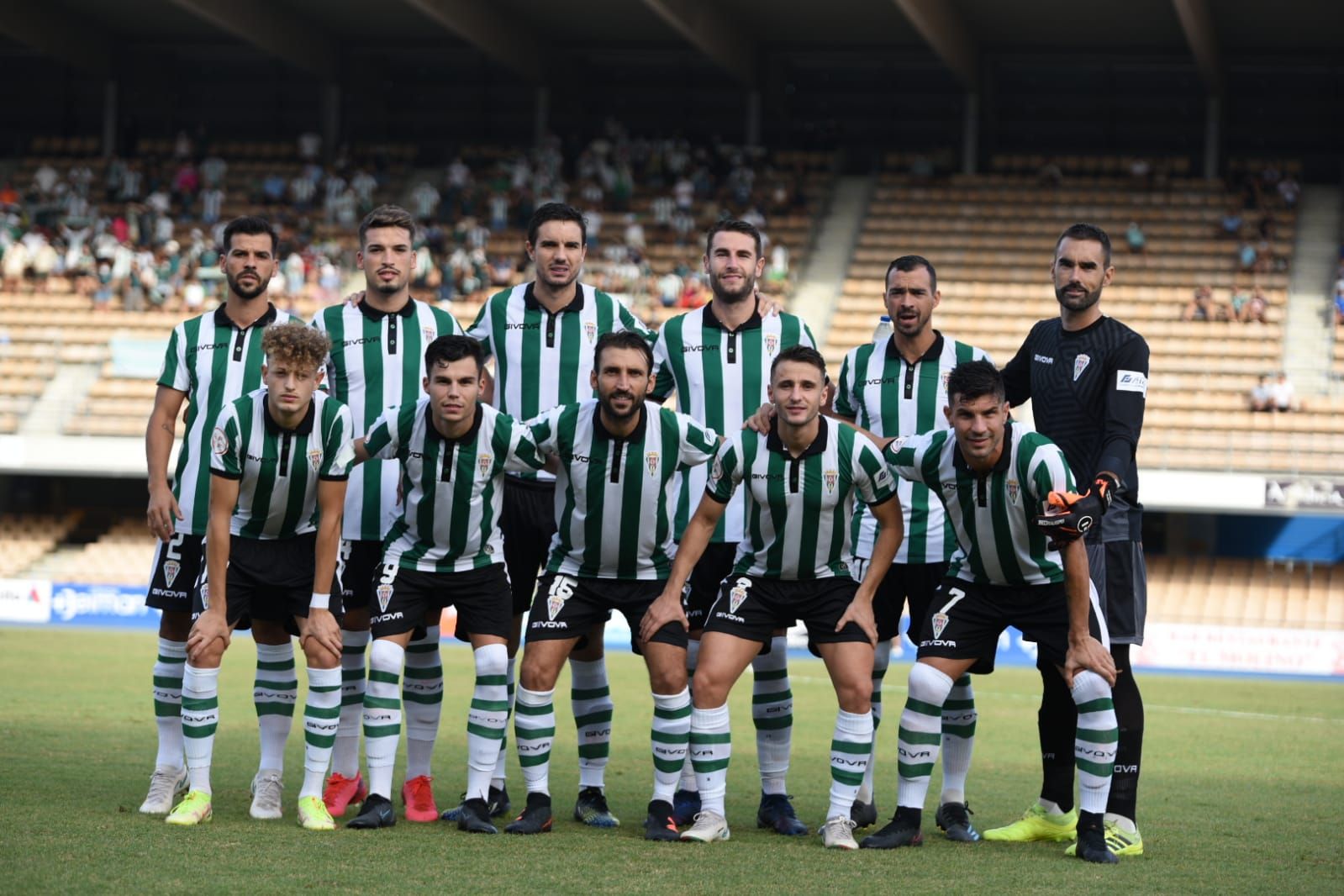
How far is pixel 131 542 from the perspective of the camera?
2519cm

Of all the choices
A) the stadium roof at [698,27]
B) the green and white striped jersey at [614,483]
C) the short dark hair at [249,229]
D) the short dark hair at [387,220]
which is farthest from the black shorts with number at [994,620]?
the stadium roof at [698,27]

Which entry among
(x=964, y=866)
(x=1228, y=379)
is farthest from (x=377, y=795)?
(x=1228, y=379)

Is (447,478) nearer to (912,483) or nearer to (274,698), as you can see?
(274,698)

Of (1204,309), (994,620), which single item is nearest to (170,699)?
(994,620)

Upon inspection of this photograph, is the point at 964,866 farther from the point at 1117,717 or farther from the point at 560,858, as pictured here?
the point at 560,858

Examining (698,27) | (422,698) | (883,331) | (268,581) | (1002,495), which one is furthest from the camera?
(698,27)

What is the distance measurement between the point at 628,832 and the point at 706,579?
119 cm

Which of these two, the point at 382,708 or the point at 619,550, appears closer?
the point at 382,708

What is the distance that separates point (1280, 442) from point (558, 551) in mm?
17030

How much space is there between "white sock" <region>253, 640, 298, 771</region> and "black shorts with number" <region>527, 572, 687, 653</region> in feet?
3.34

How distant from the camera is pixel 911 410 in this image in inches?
281

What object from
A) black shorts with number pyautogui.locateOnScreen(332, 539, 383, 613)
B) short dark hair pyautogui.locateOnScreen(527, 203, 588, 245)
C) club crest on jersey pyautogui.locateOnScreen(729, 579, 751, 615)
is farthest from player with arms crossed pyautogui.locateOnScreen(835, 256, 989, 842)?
black shorts with number pyautogui.locateOnScreen(332, 539, 383, 613)

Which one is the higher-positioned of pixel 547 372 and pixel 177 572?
pixel 547 372

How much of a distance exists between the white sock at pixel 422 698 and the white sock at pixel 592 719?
1.88 feet
